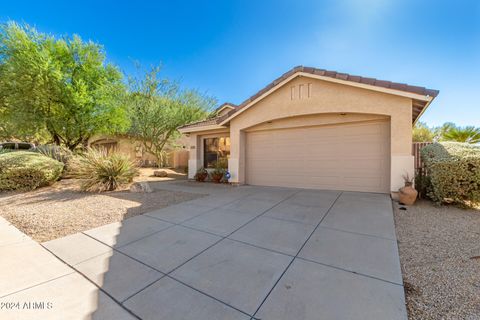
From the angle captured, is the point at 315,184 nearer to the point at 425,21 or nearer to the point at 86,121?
the point at 425,21

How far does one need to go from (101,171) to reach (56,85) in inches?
223

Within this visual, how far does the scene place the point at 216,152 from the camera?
1088cm

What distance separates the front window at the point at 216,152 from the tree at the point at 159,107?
14.7 feet

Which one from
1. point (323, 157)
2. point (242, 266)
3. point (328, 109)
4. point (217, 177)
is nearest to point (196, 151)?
point (217, 177)

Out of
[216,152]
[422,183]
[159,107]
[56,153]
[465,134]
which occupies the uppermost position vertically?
[159,107]

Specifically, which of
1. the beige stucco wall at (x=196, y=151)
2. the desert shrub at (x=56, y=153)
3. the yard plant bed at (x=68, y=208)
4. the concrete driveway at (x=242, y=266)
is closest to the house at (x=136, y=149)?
the beige stucco wall at (x=196, y=151)

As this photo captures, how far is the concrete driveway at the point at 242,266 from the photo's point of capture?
1922 millimetres

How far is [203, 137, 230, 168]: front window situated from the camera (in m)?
10.4

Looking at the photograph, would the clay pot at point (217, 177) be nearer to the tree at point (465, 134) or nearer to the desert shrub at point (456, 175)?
the desert shrub at point (456, 175)

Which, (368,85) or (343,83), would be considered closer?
(368,85)

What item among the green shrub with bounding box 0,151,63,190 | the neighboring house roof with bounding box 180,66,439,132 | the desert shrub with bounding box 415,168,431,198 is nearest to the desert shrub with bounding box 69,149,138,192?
the green shrub with bounding box 0,151,63,190

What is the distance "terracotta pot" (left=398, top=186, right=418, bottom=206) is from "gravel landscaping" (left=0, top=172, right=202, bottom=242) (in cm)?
628

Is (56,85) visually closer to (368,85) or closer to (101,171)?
(101,171)

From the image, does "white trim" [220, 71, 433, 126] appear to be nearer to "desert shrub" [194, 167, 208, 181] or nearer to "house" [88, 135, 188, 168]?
"desert shrub" [194, 167, 208, 181]
